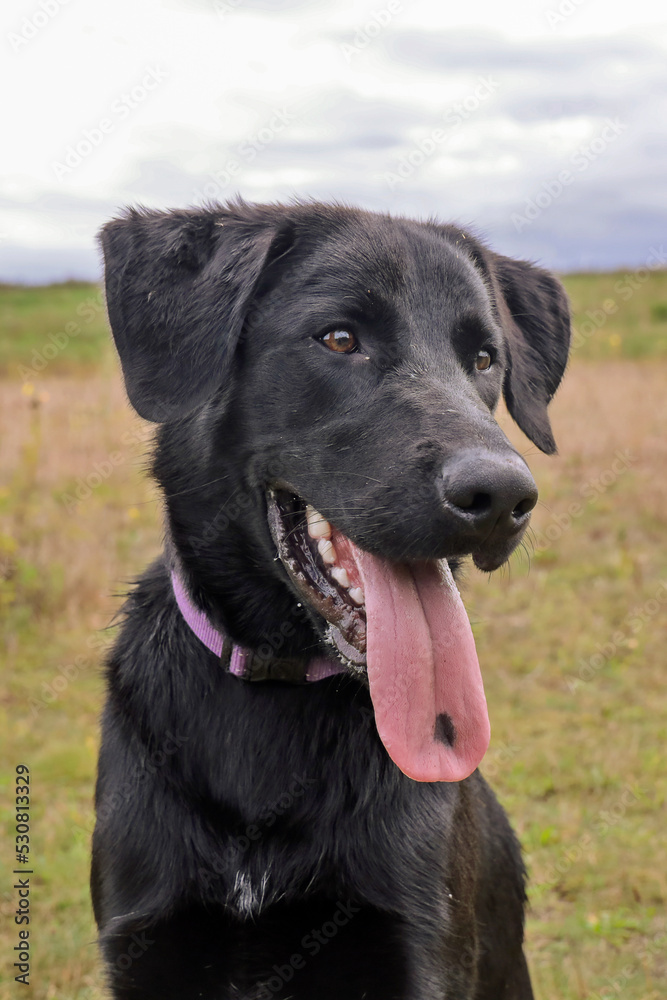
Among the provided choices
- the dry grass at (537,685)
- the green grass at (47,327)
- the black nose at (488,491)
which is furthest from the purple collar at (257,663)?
the green grass at (47,327)

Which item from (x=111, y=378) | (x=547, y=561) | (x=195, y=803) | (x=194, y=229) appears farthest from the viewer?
(x=111, y=378)

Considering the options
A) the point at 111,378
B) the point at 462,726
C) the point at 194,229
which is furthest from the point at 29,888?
the point at 111,378

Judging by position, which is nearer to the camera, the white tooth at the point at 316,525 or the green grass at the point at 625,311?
the white tooth at the point at 316,525

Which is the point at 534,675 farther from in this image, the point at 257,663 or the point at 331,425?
the point at 331,425

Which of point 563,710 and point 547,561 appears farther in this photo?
point 547,561

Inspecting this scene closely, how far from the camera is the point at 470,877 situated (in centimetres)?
238

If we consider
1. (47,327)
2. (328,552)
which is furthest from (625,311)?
(328,552)

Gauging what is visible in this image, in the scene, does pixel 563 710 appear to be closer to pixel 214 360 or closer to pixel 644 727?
pixel 644 727

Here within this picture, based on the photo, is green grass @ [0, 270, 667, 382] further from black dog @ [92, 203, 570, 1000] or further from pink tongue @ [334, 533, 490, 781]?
pink tongue @ [334, 533, 490, 781]

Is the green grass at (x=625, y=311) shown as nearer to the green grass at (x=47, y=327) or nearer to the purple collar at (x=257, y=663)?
the green grass at (x=47, y=327)

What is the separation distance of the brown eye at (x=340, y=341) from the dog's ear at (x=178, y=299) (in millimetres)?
216

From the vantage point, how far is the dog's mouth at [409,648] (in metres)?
2.04

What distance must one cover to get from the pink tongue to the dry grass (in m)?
0.52

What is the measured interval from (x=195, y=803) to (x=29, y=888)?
1.71m
